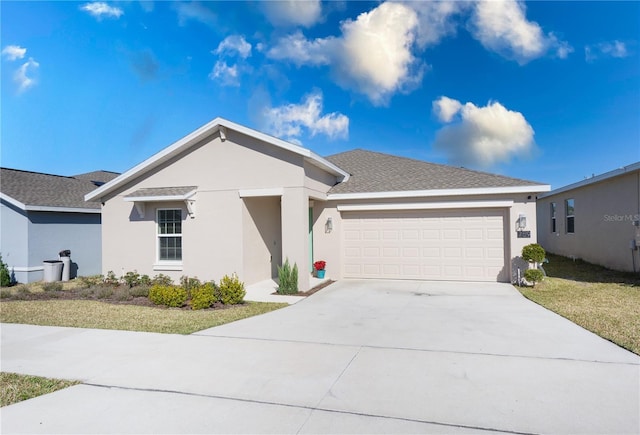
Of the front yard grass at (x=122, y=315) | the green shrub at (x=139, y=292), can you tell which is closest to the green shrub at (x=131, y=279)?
the green shrub at (x=139, y=292)

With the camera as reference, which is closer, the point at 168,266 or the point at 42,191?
the point at 168,266

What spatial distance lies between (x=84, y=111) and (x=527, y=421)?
794 inches

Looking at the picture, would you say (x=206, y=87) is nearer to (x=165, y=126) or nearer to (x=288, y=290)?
(x=165, y=126)

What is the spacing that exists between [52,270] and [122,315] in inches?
329

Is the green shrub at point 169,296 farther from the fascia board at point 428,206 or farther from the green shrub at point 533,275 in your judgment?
the green shrub at point 533,275

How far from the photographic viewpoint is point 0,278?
13.4 metres

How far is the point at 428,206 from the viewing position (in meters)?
12.3

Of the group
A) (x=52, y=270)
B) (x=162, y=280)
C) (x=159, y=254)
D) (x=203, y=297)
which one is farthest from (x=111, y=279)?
(x=203, y=297)

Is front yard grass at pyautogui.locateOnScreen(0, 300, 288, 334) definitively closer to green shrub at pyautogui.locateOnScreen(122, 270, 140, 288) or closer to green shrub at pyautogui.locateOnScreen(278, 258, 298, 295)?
green shrub at pyautogui.locateOnScreen(278, 258, 298, 295)

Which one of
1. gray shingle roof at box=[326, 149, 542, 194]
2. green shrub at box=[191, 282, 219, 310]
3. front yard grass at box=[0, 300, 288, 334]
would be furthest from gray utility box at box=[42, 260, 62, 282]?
gray shingle roof at box=[326, 149, 542, 194]

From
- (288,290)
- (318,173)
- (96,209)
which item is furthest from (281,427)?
(96,209)

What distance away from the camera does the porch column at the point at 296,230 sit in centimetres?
1085

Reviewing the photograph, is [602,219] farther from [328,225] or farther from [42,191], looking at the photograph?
[42,191]

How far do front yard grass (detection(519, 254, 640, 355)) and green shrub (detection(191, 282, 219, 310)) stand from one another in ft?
25.9
